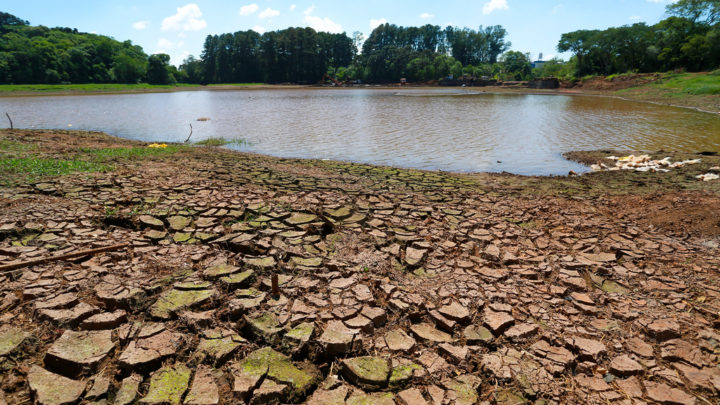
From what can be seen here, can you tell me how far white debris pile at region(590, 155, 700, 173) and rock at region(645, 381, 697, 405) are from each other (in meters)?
8.90

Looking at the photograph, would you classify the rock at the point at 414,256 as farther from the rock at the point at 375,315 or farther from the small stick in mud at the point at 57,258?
the small stick in mud at the point at 57,258

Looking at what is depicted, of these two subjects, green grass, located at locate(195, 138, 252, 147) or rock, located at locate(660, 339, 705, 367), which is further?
green grass, located at locate(195, 138, 252, 147)

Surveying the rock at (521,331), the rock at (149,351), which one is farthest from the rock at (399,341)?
the rock at (149,351)

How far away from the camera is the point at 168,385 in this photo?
2371mm

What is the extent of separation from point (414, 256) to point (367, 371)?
77.1 inches

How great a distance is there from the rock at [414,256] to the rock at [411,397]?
1.83 m

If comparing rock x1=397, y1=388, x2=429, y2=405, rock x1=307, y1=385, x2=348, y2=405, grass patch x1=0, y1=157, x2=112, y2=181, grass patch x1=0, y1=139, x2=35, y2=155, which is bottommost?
rock x1=397, y1=388, x2=429, y2=405

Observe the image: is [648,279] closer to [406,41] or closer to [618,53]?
[618,53]

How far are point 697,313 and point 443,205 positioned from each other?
3.62 m

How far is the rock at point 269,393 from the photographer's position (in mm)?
2311

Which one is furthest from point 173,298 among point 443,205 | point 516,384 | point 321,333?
point 443,205

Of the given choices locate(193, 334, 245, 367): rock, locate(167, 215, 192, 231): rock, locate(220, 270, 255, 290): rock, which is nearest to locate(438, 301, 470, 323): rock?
locate(193, 334, 245, 367): rock

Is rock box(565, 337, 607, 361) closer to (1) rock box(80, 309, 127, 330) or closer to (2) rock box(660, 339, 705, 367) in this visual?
(2) rock box(660, 339, 705, 367)

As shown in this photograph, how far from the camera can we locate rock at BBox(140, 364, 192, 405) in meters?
2.26
